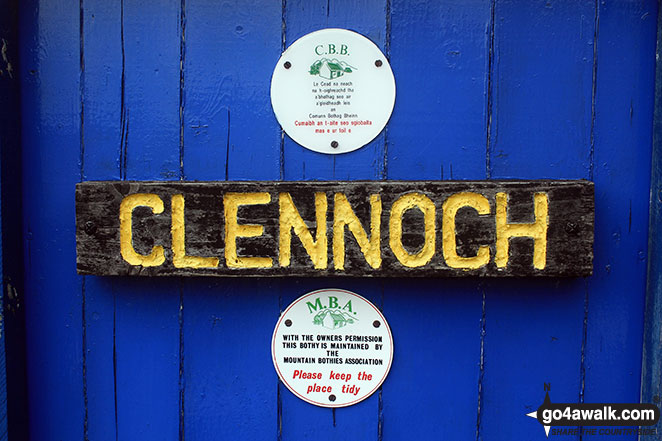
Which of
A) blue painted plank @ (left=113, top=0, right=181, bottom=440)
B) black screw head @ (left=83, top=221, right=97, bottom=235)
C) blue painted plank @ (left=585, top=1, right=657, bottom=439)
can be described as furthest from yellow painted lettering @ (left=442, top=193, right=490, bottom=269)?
black screw head @ (left=83, top=221, right=97, bottom=235)

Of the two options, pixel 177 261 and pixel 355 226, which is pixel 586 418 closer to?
pixel 355 226

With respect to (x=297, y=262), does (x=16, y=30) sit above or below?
above

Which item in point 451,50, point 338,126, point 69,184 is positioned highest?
point 451,50

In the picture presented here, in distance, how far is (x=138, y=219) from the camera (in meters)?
0.84

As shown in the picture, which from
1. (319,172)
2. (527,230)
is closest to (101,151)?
(319,172)

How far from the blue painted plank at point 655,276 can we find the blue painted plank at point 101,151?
0.99 m

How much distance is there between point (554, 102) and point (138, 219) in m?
0.79

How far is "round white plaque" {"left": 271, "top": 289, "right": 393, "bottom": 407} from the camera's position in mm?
899

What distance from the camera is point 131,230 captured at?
33.0 inches

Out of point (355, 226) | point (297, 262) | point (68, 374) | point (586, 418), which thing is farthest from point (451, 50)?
point (68, 374)

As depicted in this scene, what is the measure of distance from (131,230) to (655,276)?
0.95 metres

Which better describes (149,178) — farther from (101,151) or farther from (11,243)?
(11,243)

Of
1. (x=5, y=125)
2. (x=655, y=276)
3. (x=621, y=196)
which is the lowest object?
(x=655, y=276)
